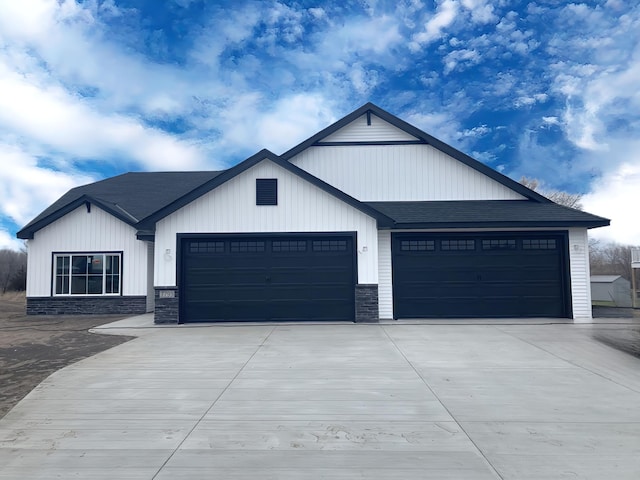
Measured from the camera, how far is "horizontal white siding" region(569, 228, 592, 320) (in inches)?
516

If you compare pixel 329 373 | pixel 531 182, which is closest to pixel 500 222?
pixel 329 373

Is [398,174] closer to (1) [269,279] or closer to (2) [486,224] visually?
(2) [486,224]

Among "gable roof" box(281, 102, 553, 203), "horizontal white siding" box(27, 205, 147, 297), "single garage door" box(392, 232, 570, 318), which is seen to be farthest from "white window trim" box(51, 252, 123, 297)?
"single garage door" box(392, 232, 570, 318)

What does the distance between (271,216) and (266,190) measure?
80 centimetres

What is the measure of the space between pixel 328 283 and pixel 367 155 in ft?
16.6

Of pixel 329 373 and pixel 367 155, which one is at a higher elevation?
pixel 367 155

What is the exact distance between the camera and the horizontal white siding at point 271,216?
12758 millimetres

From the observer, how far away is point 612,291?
20.7 meters

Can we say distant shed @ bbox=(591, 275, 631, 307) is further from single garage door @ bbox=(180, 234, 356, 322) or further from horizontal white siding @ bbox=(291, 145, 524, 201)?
single garage door @ bbox=(180, 234, 356, 322)

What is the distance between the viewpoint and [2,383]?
6582mm

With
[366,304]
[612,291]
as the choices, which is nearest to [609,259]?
[612,291]

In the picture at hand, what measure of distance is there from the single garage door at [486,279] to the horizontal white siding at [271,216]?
1.74 m

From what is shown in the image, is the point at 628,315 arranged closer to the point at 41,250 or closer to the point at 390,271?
the point at 390,271

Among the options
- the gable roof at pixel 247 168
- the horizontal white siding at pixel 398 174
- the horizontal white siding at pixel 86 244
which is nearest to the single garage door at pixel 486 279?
the gable roof at pixel 247 168
